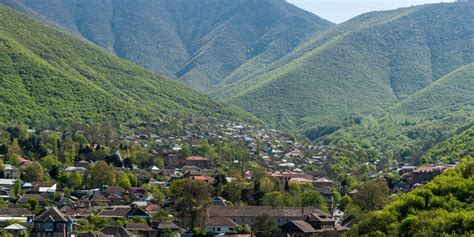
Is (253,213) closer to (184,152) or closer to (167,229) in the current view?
(167,229)

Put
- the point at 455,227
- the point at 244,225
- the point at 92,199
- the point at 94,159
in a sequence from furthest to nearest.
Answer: the point at 94,159
the point at 92,199
the point at 244,225
the point at 455,227

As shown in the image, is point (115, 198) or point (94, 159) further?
point (94, 159)

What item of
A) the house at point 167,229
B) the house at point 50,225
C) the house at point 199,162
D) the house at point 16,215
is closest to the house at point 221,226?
the house at point 167,229

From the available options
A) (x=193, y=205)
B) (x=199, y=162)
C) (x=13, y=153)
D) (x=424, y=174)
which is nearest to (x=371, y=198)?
(x=193, y=205)

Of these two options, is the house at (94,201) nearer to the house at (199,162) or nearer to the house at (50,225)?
the house at (50,225)

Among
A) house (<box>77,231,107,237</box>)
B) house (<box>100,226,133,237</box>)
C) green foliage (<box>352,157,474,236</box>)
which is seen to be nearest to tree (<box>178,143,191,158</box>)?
house (<box>100,226,133,237</box>)

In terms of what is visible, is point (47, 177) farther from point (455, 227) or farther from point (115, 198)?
point (455, 227)

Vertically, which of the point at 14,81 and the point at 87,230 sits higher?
the point at 14,81

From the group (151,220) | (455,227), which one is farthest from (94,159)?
(455,227)

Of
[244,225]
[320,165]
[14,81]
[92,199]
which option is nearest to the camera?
[244,225]
